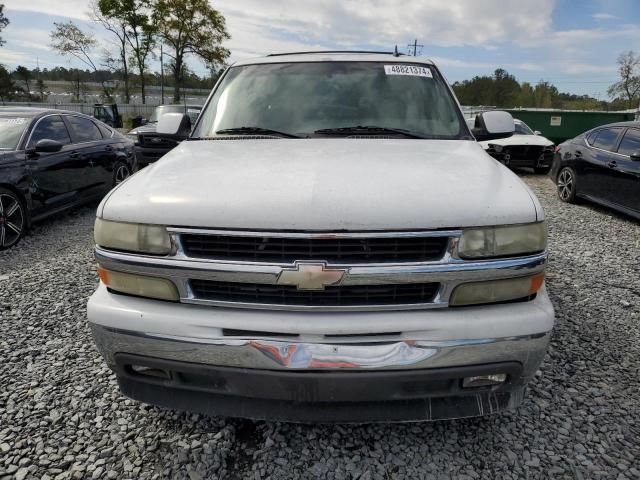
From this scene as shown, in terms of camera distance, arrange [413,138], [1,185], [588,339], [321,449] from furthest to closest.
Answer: [1,185]
[588,339]
[413,138]
[321,449]

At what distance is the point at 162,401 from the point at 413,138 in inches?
80.7

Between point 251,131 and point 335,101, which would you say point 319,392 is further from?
point 335,101

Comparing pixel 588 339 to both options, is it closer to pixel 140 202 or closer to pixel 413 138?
pixel 413 138

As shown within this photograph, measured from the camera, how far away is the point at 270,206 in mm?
1834

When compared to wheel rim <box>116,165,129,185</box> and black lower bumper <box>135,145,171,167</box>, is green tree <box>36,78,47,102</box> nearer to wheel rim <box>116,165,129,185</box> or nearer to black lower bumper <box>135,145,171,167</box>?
black lower bumper <box>135,145,171,167</box>

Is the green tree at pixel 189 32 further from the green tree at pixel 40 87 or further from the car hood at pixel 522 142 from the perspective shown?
the car hood at pixel 522 142

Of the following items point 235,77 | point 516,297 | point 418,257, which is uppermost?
point 235,77

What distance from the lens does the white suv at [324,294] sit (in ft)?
5.91

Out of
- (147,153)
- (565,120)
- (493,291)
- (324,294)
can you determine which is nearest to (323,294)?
(324,294)

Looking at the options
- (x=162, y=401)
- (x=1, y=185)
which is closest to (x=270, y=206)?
(x=162, y=401)

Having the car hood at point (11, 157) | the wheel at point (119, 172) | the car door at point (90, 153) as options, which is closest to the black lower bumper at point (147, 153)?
the wheel at point (119, 172)

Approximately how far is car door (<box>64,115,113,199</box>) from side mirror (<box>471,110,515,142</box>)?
580cm

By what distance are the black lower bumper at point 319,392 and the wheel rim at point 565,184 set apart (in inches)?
308

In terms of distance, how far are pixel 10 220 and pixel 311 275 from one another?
5294mm
